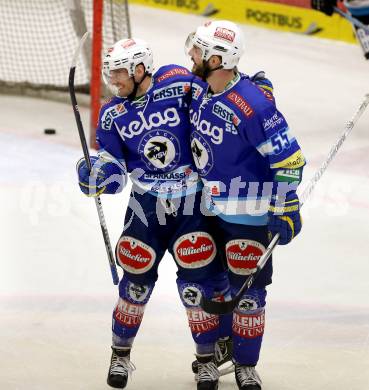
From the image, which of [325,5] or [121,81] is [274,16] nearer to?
[325,5]

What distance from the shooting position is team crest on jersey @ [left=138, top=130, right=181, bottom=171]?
13.4 ft

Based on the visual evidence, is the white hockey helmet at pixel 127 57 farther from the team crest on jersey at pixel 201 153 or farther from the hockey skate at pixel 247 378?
the hockey skate at pixel 247 378

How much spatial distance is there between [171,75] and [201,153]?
12.5 inches

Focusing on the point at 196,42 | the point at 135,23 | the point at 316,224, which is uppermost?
the point at 196,42

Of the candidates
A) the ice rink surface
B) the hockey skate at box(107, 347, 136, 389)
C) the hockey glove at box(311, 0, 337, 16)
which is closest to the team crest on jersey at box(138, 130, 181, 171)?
the hockey skate at box(107, 347, 136, 389)

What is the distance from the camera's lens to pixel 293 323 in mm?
4949

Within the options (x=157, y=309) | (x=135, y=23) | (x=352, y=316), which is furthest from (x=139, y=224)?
(x=135, y=23)

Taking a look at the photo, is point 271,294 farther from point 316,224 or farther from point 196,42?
point 196,42

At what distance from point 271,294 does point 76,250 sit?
1.09m

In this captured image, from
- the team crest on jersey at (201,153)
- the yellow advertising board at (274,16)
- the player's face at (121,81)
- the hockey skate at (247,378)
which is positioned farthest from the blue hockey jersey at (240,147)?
the yellow advertising board at (274,16)

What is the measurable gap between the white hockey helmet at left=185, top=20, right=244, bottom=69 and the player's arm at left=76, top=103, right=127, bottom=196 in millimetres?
468

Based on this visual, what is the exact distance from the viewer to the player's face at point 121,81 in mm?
4062

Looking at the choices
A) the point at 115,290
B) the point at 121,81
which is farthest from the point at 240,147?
the point at 115,290

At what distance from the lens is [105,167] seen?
418cm
